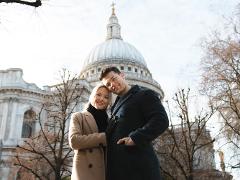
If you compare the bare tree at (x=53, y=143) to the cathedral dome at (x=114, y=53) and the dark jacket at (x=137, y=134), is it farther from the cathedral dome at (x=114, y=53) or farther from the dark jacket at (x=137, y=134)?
the cathedral dome at (x=114, y=53)

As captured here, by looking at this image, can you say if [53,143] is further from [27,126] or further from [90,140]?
[90,140]

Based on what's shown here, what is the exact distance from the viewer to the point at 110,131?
3.85 meters

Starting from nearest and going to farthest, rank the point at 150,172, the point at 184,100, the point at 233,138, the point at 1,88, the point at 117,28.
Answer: the point at 150,172
the point at 233,138
the point at 184,100
the point at 1,88
the point at 117,28

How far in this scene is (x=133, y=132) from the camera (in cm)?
355

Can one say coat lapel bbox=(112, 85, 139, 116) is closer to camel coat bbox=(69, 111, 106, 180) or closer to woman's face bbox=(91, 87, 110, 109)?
woman's face bbox=(91, 87, 110, 109)

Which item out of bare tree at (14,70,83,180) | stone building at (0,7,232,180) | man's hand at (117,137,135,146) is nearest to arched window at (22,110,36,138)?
stone building at (0,7,232,180)

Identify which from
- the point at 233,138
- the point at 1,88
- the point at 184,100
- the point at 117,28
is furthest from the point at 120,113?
the point at 117,28

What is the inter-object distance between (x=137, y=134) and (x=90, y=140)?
61 cm

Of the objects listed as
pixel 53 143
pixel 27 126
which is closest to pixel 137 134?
pixel 53 143

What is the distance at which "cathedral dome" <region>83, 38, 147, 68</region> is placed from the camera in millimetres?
63919

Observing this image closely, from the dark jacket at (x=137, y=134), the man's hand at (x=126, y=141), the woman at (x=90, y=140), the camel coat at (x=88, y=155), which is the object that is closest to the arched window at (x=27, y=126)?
the woman at (x=90, y=140)

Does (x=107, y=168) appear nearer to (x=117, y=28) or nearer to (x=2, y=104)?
(x=2, y=104)

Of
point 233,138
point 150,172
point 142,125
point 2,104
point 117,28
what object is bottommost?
point 150,172

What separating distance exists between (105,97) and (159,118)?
806 mm
